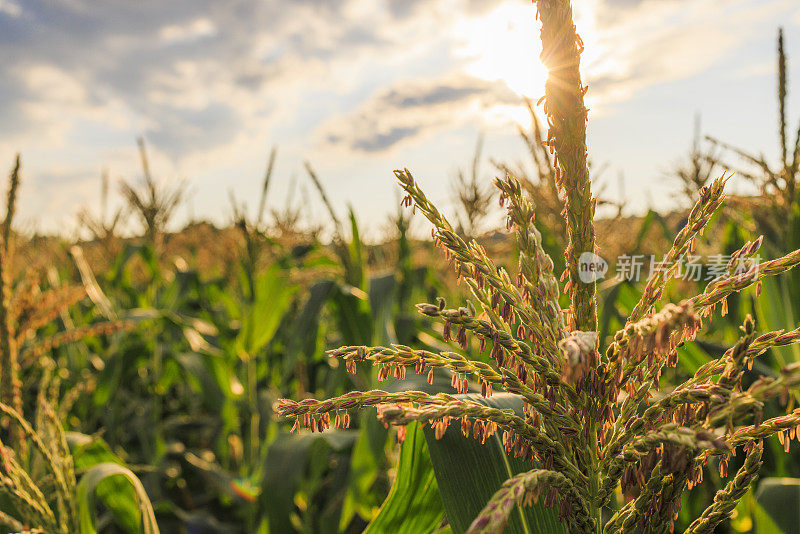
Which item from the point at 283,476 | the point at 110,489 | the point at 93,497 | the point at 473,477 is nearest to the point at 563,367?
the point at 473,477

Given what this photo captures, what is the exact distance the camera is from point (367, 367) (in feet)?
9.71

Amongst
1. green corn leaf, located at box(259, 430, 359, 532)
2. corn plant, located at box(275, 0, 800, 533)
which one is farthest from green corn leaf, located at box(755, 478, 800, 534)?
green corn leaf, located at box(259, 430, 359, 532)

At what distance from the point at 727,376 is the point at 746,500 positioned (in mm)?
2443

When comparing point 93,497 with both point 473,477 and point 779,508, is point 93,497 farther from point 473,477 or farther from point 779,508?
point 779,508

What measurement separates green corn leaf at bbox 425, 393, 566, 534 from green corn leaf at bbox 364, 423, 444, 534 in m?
0.12

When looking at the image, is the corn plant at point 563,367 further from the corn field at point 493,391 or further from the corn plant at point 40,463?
the corn plant at point 40,463

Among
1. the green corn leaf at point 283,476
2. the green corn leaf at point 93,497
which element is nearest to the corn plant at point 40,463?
the green corn leaf at point 93,497

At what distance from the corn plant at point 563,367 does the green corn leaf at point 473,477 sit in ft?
0.58

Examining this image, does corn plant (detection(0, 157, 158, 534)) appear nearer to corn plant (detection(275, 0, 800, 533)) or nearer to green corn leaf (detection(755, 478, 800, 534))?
corn plant (detection(275, 0, 800, 533))

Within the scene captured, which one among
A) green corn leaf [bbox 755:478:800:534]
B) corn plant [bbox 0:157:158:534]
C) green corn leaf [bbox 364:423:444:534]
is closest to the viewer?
green corn leaf [bbox 364:423:444:534]

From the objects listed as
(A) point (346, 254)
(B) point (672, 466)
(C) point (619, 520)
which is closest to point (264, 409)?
(A) point (346, 254)

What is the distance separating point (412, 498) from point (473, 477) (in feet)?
0.90

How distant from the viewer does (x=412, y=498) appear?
120 cm

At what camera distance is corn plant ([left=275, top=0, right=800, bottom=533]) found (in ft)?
2.27
